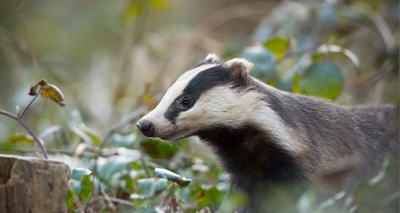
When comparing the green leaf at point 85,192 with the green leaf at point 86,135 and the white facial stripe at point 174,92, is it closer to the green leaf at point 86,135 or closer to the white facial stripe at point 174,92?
the white facial stripe at point 174,92

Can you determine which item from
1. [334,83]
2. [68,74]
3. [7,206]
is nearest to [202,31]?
[68,74]

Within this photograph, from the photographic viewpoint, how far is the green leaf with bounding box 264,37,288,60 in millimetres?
5375

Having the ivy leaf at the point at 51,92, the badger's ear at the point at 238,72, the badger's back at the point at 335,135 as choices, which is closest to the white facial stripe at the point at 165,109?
the badger's ear at the point at 238,72

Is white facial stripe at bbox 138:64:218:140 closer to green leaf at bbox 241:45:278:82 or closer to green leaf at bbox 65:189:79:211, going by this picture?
green leaf at bbox 65:189:79:211

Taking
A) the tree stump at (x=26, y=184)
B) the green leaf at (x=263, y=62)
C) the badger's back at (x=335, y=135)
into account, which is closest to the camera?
the tree stump at (x=26, y=184)

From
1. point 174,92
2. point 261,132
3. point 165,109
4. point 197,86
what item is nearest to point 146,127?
point 165,109

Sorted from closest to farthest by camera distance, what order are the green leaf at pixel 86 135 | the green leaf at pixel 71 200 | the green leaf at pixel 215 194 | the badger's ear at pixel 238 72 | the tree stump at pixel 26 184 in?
the tree stump at pixel 26 184 → the green leaf at pixel 71 200 → the badger's ear at pixel 238 72 → the green leaf at pixel 215 194 → the green leaf at pixel 86 135

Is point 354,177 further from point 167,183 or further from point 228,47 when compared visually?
point 228,47

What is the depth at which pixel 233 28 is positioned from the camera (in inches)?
520

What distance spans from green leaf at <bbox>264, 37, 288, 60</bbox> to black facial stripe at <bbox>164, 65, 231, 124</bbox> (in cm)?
224

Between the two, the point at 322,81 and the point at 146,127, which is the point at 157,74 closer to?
the point at 322,81

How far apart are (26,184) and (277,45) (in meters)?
3.58

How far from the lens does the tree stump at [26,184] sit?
244 cm

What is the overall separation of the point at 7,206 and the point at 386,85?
5550 millimetres
